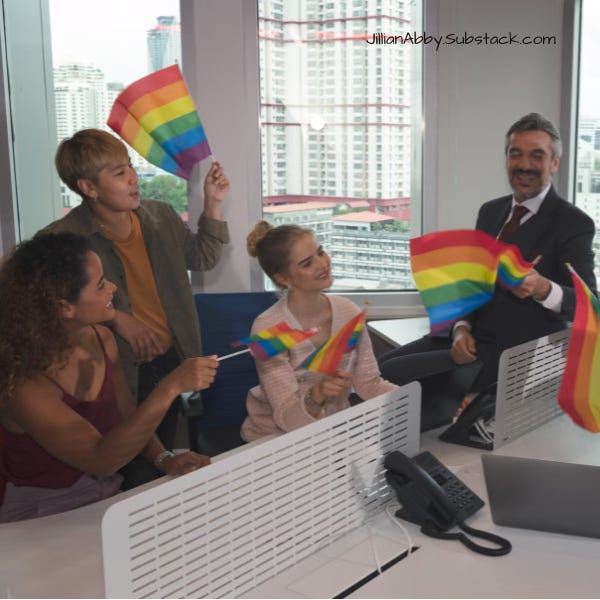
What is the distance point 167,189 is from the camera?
12.9 feet

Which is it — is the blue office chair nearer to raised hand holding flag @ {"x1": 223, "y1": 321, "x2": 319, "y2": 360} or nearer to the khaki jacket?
the khaki jacket

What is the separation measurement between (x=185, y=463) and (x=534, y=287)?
1058 mm

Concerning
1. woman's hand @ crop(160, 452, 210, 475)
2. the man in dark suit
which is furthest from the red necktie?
woman's hand @ crop(160, 452, 210, 475)

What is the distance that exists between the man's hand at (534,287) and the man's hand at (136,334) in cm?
124

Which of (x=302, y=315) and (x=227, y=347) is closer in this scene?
(x=302, y=315)

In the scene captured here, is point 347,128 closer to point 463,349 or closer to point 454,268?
point 463,349

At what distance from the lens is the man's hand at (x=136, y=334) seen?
2648 millimetres

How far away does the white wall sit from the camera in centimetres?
378

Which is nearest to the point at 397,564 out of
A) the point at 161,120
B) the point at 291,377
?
the point at 291,377

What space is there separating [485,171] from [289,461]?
2.72 metres

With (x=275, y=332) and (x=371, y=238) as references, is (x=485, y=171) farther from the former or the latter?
(x=275, y=332)

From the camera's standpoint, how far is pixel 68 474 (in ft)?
6.43

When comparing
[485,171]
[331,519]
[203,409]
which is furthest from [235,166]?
[331,519]

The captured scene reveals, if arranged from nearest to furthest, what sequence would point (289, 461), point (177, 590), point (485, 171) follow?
1. point (177, 590)
2. point (289, 461)
3. point (485, 171)
